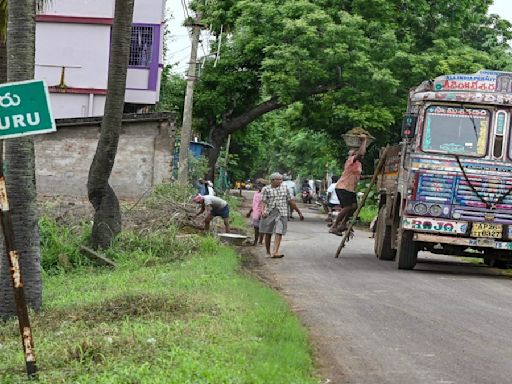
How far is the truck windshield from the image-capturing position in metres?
18.9

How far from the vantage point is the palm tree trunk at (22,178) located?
12484mm

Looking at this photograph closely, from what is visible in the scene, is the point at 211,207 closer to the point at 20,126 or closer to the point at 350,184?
the point at 350,184

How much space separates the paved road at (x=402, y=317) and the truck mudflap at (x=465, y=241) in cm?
61

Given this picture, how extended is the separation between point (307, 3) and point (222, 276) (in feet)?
77.7

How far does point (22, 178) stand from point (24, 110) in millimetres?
4229

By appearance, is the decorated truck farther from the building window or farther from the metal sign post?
the building window

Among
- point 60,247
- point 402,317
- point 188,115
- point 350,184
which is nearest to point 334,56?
point 188,115

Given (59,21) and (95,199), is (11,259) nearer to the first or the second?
(95,199)

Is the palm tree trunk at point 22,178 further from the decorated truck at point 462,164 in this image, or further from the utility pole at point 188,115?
the utility pole at point 188,115

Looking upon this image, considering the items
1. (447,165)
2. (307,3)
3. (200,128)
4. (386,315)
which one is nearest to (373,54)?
(307,3)

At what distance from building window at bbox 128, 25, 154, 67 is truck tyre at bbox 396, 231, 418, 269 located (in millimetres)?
17098

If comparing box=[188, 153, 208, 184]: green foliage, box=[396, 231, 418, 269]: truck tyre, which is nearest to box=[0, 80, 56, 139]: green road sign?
box=[396, 231, 418, 269]: truck tyre

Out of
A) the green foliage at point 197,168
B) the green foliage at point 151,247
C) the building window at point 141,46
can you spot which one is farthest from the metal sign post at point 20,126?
the green foliage at point 197,168

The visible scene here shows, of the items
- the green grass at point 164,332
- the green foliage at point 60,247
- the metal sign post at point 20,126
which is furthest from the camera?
the green foliage at point 60,247
